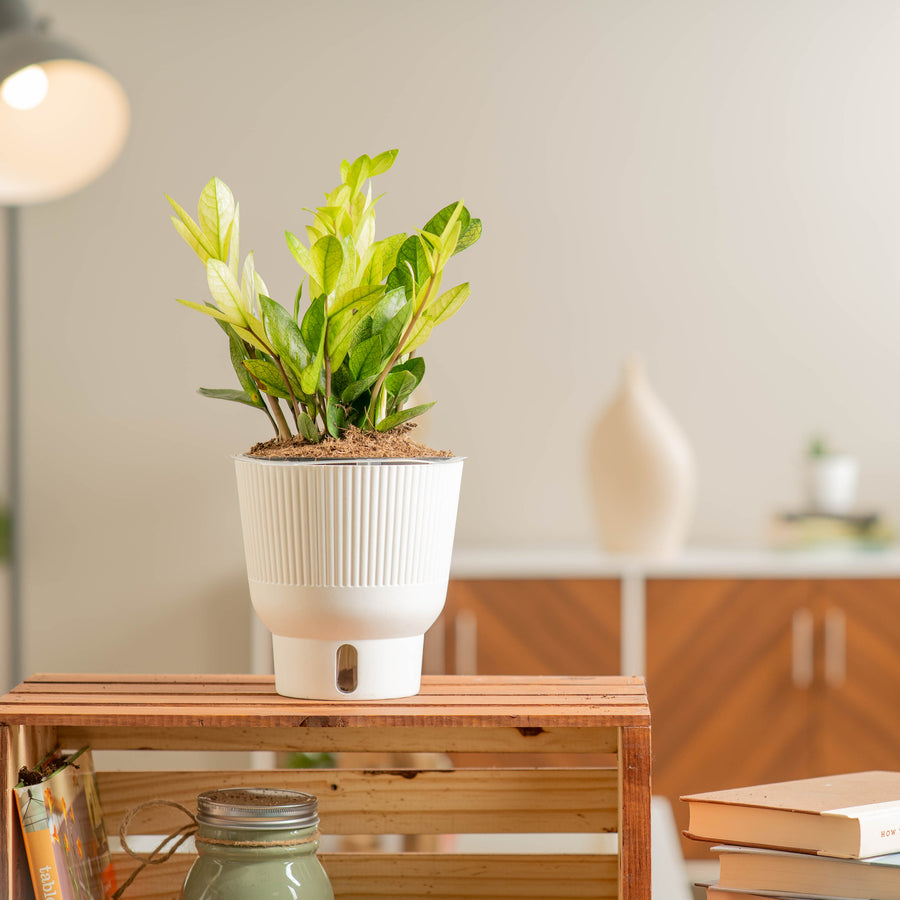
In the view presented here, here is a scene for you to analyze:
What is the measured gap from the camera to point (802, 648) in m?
2.76

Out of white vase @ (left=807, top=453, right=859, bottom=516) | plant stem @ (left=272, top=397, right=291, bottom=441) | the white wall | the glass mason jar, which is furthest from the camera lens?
the white wall

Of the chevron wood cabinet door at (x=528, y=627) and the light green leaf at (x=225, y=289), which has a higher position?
the light green leaf at (x=225, y=289)

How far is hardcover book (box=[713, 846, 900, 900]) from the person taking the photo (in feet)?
2.74

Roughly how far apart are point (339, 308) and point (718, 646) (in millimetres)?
2129

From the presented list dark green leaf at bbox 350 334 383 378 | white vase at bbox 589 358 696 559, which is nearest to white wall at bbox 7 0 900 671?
white vase at bbox 589 358 696 559

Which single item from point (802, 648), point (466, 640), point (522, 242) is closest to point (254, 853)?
point (466, 640)

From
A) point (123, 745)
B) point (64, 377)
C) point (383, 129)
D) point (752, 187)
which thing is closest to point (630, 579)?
point (752, 187)

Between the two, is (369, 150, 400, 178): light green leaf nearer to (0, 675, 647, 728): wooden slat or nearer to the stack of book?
(0, 675, 647, 728): wooden slat

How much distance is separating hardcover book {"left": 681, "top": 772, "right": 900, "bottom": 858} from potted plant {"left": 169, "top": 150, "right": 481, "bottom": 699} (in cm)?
26

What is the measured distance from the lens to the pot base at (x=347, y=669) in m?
0.89

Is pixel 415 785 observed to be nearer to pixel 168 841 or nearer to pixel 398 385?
pixel 168 841

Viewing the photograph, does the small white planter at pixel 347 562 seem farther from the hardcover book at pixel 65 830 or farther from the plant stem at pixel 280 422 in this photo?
the hardcover book at pixel 65 830

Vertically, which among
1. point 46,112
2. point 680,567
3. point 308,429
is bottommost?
point 680,567

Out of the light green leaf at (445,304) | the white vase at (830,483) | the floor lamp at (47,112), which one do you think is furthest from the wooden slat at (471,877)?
the white vase at (830,483)
